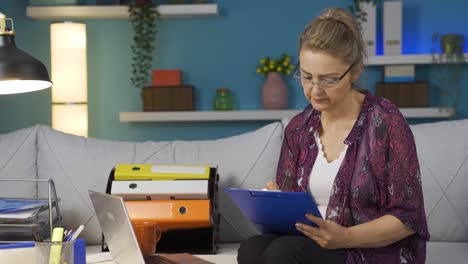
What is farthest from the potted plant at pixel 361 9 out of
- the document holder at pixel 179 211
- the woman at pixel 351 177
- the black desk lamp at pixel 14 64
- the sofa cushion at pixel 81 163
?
the black desk lamp at pixel 14 64

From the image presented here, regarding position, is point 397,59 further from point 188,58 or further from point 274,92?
point 188,58

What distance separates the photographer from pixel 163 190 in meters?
2.38

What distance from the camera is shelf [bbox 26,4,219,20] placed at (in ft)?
13.7

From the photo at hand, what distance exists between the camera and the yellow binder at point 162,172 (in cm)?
240

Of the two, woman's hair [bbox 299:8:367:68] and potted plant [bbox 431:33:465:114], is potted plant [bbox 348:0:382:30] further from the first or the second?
woman's hair [bbox 299:8:367:68]

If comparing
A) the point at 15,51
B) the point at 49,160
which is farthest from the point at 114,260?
the point at 49,160

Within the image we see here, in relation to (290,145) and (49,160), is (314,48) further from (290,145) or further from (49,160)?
(49,160)

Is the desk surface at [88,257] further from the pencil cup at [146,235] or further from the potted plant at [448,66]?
the potted plant at [448,66]

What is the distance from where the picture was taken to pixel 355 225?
1.94 meters

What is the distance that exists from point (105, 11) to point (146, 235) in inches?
105

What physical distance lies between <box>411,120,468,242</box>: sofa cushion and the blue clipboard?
72 cm

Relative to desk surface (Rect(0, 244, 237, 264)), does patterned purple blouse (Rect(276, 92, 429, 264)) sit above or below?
above

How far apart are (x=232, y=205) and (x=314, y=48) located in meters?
0.81

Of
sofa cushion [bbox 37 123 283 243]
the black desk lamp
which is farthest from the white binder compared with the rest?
the black desk lamp
